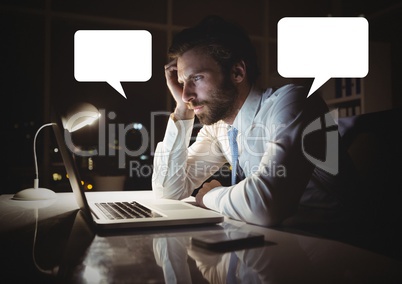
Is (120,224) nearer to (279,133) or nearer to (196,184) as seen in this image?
(279,133)

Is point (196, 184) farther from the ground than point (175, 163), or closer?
closer

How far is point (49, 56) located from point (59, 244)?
2.28 metres

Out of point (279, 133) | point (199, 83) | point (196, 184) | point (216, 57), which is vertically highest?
point (216, 57)

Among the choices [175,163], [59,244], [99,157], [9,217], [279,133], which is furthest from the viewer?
[99,157]

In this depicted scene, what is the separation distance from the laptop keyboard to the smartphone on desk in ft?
0.81

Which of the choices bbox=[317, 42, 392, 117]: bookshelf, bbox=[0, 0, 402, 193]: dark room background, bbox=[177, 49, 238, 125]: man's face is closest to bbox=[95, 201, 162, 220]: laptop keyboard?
bbox=[177, 49, 238, 125]: man's face

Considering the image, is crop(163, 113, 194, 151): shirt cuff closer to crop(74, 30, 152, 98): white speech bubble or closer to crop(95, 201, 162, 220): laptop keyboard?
crop(95, 201, 162, 220): laptop keyboard

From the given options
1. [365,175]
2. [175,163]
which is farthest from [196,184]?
[365,175]

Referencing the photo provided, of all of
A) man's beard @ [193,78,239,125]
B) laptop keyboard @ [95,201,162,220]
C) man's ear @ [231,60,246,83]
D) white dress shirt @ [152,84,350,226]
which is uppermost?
man's ear @ [231,60,246,83]

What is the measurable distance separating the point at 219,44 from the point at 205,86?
10.0 inches

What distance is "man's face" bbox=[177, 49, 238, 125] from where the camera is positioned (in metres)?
1.70

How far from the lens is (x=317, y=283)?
1.53 feet

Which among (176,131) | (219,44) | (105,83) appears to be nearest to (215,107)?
(176,131)

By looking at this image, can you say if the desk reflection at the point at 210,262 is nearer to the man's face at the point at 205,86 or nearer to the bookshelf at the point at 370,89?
the man's face at the point at 205,86
